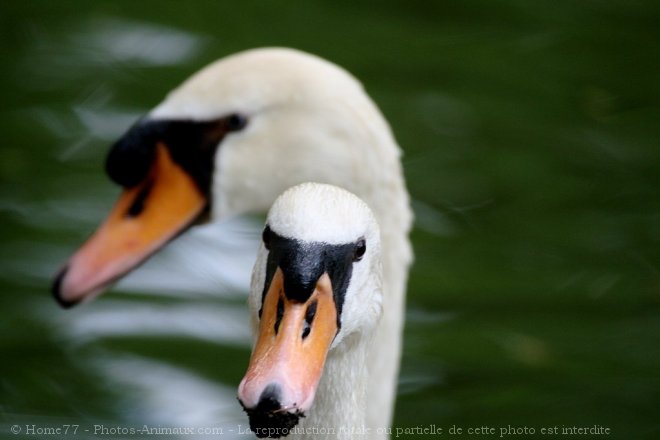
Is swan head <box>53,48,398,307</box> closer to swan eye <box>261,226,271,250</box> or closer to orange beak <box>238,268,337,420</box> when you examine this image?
swan eye <box>261,226,271,250</box>

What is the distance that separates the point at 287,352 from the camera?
10.2 feet

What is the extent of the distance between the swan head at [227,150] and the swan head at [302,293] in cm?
114

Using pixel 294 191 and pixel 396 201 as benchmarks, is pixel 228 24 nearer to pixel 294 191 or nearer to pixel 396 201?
pixel 396 201

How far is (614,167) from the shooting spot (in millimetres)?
6582

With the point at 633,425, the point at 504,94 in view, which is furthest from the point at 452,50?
the point at 633,425

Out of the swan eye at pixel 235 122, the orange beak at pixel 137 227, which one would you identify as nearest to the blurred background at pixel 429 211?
the orange beak at pixel 137 227

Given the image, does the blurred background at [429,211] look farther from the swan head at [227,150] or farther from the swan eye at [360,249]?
the swan eye at [360,249]

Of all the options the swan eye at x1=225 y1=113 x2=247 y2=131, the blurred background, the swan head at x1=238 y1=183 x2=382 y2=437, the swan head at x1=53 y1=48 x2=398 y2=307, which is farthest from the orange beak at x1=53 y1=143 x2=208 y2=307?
the swan head at x1=238 y1=183 x2=382 y2=437

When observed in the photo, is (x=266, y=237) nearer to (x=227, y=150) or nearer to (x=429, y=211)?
(x=227, y=150)

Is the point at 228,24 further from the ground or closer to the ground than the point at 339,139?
closer to the ground

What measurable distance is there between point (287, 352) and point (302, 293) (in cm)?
13

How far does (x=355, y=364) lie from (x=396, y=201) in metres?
0.99

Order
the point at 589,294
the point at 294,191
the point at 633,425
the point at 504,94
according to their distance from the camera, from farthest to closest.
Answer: the point at 504,94 < the point at 589,294 < the point at 633,425 < the point at 294,191

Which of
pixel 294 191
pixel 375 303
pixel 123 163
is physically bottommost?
pixel 123 163
